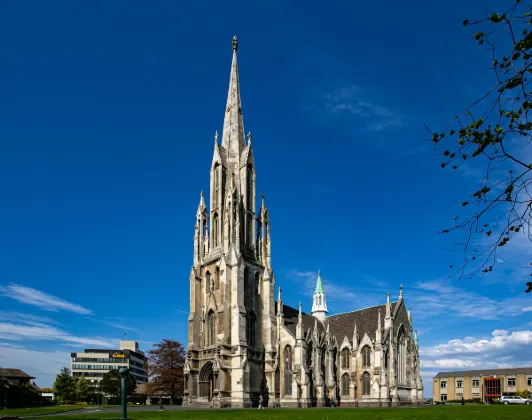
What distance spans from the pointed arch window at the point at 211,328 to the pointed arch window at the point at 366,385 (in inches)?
729

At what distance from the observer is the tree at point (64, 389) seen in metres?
93.4

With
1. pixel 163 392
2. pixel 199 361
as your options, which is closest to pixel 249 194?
pixel 199 361

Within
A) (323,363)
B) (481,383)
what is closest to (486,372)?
(481,383)

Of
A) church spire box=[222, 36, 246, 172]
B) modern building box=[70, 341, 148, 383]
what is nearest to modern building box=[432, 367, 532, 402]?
modern building box=[70, 341, 148, 383]

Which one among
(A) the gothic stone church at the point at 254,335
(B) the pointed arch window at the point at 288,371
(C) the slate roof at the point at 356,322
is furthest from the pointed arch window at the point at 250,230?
(C) the slate roof at the point at 356,322

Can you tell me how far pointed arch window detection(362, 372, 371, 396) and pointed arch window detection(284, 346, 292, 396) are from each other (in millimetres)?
9153

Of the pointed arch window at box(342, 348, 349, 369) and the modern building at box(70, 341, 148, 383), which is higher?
the pointed arch window at box(342, 348, 349, 369)

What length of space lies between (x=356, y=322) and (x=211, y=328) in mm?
20116

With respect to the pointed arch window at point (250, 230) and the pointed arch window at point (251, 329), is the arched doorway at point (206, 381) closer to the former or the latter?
the pointed arch window at point (251, 329)

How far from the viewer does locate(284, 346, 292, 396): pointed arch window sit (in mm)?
55125

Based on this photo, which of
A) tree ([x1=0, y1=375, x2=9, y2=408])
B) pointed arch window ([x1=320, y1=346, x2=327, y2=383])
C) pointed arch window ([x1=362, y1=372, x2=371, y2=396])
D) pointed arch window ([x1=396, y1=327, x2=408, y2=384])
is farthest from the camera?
tree ([x1=0, y1=375, x2=9, y2=408])

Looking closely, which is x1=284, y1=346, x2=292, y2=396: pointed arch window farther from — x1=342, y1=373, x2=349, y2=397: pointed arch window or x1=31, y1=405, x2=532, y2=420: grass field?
x1=31, y1=405, x2=532, y2=420: grass field

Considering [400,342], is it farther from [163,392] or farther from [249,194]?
[163,392]

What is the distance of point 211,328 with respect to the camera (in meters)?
55.6
